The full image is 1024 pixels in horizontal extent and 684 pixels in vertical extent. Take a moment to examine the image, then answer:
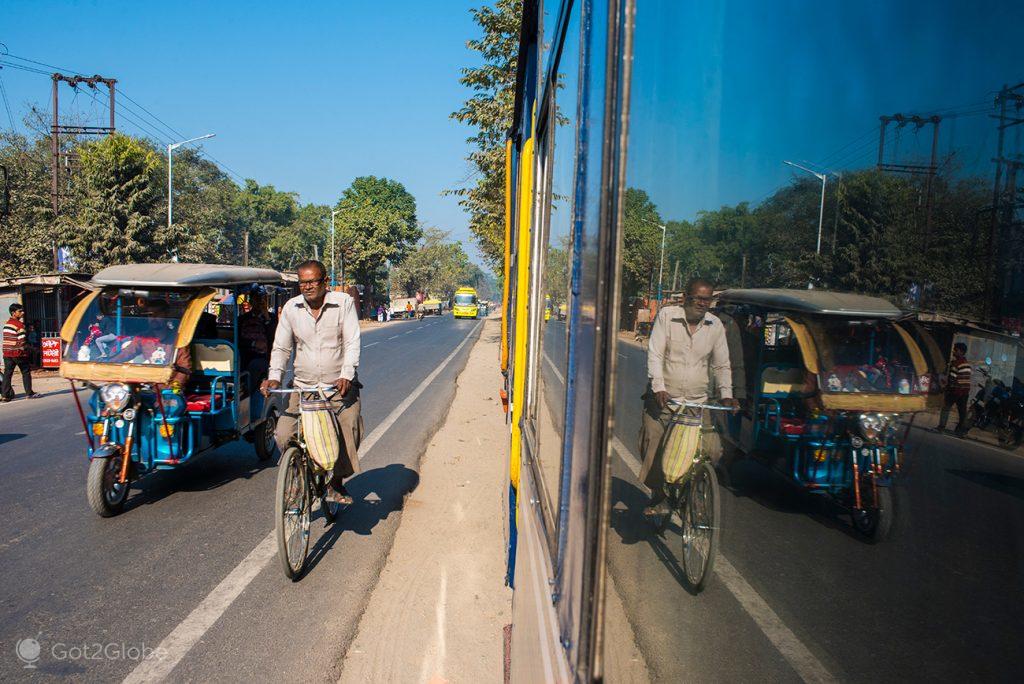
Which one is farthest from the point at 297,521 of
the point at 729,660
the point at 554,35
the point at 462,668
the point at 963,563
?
the point at 963,563

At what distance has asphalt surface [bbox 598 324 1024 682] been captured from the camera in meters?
0.46

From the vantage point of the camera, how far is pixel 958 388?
0.54m

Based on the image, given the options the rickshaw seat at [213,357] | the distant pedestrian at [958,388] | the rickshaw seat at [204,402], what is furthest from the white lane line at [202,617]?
the distant pedestrian at [958,388]

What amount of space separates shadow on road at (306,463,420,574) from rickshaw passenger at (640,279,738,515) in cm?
400

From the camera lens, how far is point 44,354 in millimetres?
15500

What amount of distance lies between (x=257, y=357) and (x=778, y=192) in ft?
23.3

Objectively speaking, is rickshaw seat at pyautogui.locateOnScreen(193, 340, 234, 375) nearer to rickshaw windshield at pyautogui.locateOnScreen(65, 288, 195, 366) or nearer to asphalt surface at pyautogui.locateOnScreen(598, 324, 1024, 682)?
rickshaw windshield at pyautogui.locateOnScreen(65, 288, 195, 366)

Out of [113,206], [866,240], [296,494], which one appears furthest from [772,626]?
[113,206]

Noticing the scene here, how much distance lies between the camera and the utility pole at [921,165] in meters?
0.49

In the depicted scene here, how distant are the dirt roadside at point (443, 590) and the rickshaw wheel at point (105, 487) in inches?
86.2

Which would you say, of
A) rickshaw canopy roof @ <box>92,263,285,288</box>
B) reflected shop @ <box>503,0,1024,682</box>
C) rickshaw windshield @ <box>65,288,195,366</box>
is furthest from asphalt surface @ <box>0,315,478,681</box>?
reflected shop @ <box>503,0,1024,682</box>

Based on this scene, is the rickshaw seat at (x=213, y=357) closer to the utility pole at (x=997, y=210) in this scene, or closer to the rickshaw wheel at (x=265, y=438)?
the rickshaw wheel at (x=265, y=438)

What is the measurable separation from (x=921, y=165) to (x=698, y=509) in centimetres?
43

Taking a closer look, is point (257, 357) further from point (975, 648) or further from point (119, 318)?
point (975, 648)
